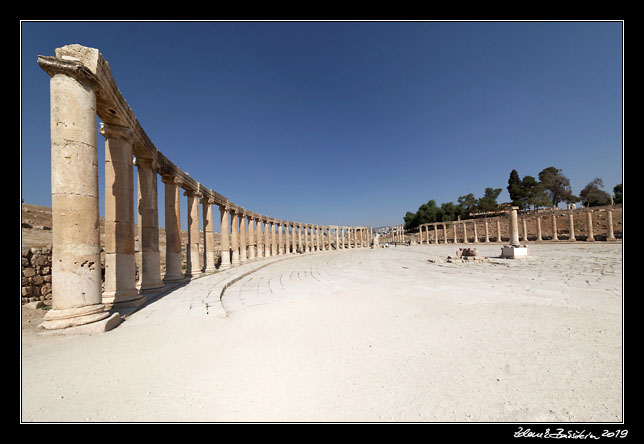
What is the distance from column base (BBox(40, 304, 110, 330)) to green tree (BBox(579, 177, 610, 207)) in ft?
228

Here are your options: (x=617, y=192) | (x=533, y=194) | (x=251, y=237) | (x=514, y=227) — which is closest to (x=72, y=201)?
(x=251, y=237)

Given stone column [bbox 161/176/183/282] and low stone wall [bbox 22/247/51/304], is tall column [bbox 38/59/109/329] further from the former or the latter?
stone column [bbox 161/176/183/282]

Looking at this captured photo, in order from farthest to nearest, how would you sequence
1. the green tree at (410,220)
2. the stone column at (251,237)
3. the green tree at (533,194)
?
the green tree at (410,220) → the green tree at (533,194) → the stone column at (251,237)

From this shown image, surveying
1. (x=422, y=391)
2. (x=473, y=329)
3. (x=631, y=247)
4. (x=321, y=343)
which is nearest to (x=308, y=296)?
(x=321, y=343)

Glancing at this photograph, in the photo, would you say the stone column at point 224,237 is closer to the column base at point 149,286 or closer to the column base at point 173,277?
the column base at point 173,277

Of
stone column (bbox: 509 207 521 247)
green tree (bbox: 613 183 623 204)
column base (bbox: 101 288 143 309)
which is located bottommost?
column base (bbox: 101 288 143 309)

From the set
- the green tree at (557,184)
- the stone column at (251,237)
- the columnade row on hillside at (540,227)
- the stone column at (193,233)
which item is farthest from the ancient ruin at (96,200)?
the green tree at (557,184)

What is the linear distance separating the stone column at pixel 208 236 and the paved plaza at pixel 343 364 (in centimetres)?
709

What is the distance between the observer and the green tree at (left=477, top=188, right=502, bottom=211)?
52844 millimetres

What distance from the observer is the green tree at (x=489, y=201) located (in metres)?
Result: 52.8

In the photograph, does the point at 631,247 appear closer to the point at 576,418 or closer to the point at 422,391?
the point at 576,418

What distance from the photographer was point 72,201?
430 cm

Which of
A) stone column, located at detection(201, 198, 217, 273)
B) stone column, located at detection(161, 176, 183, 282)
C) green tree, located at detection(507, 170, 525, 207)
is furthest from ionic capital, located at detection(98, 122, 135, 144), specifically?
green tree, located at detection(507, 170, 525, 207)

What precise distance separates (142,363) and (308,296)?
3.78 m
